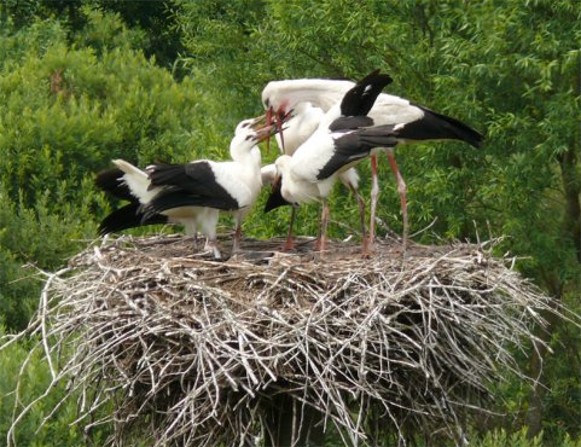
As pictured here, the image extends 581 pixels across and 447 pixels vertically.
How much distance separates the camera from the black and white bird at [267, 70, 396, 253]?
8.88 m

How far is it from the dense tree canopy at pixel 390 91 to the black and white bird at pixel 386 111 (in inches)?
25.5

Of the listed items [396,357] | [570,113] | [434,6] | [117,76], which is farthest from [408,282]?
[117,76]

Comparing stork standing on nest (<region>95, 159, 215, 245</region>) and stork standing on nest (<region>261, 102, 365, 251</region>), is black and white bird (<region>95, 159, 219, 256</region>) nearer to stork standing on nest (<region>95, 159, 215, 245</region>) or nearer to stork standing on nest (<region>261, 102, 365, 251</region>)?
stork standing on nest (<region>95, 159, 215, 245</region>)

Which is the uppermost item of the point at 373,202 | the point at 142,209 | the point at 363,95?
the point at 363,95

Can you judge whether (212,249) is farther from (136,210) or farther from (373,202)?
(373,202)

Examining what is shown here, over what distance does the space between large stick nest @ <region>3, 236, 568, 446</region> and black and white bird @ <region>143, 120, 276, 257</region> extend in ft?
1.87

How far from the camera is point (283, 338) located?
7.89 metres

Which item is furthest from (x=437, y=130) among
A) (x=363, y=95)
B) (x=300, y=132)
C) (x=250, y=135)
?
(x=250, y=135)

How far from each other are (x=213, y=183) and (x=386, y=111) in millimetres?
1055

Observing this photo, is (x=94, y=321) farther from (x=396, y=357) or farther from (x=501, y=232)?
(x=501, y=232)

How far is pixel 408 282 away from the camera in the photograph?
26.8 ft

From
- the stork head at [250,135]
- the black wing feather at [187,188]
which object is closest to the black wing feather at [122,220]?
the black wing feather at [187,188]

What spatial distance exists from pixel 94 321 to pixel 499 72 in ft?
14.9

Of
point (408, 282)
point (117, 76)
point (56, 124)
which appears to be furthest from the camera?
point (117, 76)
